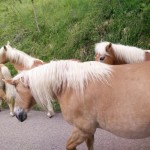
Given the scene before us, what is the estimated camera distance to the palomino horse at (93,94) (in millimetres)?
3006

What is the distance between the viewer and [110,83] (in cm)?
317

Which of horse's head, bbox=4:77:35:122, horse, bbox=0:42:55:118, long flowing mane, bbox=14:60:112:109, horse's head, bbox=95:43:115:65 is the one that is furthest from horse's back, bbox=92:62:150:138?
horse, bbox=0:42:55:118

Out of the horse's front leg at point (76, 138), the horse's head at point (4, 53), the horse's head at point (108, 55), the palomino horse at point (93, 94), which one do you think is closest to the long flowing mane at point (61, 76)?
the palomino horse at point (93, 94)

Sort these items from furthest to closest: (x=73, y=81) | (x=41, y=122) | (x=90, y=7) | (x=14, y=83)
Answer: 1. (x=90, y=7)
2. (x=41, y=122)
3. (x=14, y=83)
4. (x=73, y=81)

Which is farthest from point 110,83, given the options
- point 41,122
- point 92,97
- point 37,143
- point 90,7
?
point 90,7

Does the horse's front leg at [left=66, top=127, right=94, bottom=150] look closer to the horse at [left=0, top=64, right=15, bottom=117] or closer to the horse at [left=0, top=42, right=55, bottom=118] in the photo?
the horse at [left=0, top=42, right=55, bottom=118]

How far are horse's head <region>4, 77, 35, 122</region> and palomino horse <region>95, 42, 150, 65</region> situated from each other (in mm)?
1716

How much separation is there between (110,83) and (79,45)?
477cm

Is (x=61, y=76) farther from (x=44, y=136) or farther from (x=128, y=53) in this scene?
(x=44, y=136)

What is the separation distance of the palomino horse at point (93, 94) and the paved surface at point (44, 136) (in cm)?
111

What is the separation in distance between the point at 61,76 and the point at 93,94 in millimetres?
425

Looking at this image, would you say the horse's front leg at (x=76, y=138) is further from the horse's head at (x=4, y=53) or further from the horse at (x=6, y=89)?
the horse's head at (x=4, y=53)

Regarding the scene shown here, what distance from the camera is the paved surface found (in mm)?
4297

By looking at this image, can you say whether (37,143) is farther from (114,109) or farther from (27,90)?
(114,109)
